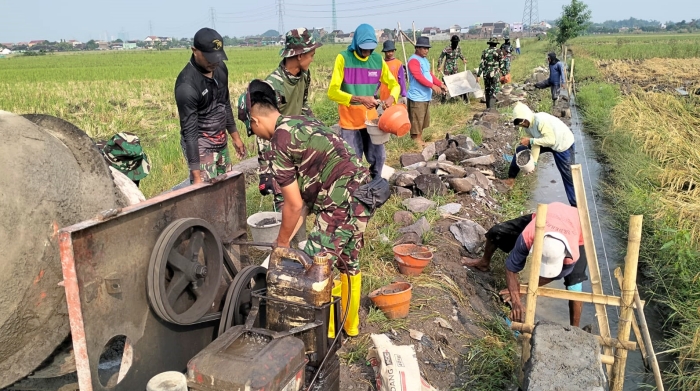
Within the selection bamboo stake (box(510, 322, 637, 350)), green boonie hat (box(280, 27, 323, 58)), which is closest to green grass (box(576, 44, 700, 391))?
bamboo stake (box(510, 322, 637, 350))

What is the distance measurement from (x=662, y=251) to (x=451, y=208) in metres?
2.18

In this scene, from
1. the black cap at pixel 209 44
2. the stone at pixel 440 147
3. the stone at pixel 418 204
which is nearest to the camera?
the black cap at pixel 209 44

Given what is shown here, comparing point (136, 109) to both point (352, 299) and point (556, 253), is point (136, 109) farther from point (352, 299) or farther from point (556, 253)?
point (556, 253)

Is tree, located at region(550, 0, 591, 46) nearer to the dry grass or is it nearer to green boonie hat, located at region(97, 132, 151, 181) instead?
the dry grass

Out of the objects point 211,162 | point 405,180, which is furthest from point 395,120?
point 211,162

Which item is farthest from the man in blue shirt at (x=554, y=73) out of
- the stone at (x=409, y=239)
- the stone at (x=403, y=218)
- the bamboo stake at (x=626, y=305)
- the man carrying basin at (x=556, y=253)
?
the bamboo stake at (x=626, y=305)

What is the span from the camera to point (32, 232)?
236 cm

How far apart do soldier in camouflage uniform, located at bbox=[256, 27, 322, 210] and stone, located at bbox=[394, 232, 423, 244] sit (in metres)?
1.24

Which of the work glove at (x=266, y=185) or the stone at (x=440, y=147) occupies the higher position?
the work glove at (x=266, y=185)

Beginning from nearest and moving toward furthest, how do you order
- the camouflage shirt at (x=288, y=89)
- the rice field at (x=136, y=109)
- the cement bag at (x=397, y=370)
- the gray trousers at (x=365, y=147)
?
the cement bag at (x=397, y=370)
the camouflage shirt at (x=288, y=89)
the gray trousers at (x=365, y=147)
the rice field at (x=136, y=109)

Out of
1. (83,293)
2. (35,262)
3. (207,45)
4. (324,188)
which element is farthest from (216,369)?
(207,45)

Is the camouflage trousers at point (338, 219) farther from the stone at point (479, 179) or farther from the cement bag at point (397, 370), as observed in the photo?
the stone at point (479, 179)

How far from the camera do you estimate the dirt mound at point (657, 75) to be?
69.0 feet

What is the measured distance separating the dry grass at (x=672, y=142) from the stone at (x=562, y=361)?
3291mm
